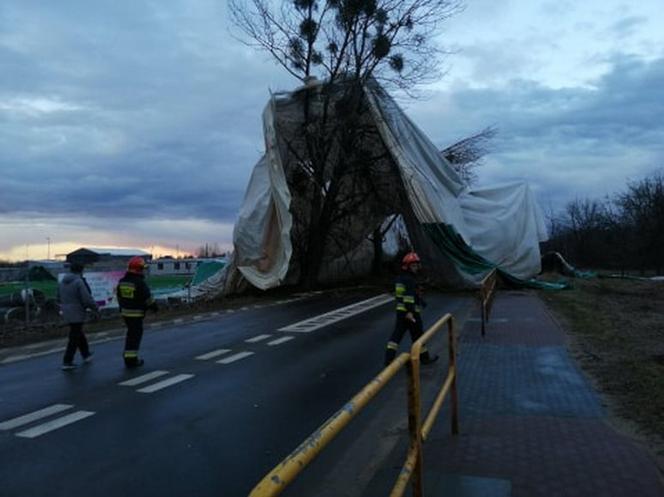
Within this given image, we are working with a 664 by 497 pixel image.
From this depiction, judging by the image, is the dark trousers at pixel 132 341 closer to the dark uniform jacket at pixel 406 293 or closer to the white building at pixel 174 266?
the dark uniform jacket at pixel 406 293

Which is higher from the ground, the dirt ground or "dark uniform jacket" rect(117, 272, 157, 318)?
"dark uniform jacket" rect(117, 272, 157, 318)

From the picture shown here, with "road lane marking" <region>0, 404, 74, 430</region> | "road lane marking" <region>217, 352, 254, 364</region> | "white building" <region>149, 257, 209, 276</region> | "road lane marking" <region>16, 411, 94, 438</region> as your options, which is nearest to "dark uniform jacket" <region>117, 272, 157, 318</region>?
"road lane marking" <region>217, 352, 254, 364</region>

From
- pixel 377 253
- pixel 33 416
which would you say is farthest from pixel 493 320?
pixel 377 253

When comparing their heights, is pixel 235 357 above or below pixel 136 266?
below

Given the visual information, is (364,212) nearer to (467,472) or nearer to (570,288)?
(570,288)

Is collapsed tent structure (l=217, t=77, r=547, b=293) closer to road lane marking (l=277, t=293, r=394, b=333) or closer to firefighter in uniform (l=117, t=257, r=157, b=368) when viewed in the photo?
road lane marking (l=277, t=293, r=394, b=333)

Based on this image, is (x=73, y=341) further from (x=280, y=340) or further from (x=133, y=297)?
(x=280, y=340)

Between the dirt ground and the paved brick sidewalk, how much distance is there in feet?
0.68

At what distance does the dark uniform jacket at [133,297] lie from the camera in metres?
10.6

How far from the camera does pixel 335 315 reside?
18.5 meters

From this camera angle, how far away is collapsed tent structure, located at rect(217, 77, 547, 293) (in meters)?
26.4

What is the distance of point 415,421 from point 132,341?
24.0 ft

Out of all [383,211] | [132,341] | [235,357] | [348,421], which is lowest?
[235,357]

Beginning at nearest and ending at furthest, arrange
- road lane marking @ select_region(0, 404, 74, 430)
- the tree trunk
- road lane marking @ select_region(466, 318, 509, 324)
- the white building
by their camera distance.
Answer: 1. road lane marking @ select_region(0, 404, 74, 430)
2. road lane marking @ select_region(466, 318, 509, 324)
3. the tree trunk
4. the white building
